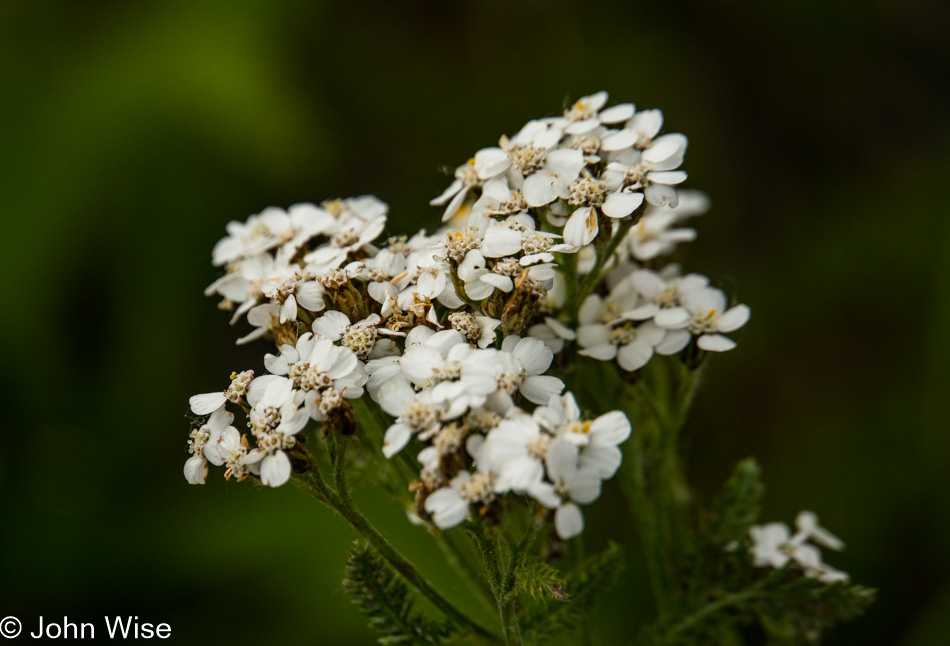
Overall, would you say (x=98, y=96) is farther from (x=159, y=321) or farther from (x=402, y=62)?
(x=402, y=62)

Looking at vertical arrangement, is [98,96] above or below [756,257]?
above

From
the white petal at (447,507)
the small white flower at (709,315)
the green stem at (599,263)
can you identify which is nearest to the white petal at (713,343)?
the small white flower at (709,315)

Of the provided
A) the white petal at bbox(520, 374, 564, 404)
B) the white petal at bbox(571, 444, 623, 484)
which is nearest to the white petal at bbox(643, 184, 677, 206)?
the white petal at bbox(520, 374, 564, 404)

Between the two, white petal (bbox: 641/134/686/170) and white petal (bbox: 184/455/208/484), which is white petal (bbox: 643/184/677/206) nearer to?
white petal (bbox: 641/134/686/170)

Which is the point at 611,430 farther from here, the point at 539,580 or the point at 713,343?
the point at 713,343

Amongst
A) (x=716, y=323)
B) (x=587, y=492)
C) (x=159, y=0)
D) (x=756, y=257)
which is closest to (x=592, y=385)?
(x=716, y=323)

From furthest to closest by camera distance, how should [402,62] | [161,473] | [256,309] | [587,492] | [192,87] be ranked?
1. [402,62]
2. [192,87]
3. [161,473]
4. [256,309]
5. [587,492]

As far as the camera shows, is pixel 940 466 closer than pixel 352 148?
Yes
